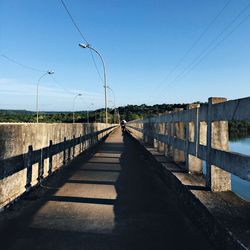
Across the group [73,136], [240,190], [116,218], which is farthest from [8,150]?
[73,136]

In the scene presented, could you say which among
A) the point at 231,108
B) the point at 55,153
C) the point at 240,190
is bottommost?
the point at 240,190

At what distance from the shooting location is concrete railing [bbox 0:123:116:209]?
20.6 feet

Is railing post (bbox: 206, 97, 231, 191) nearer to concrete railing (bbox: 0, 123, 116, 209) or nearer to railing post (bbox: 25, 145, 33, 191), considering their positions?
concrete railing (bbox: 0, 123, 116, 209)

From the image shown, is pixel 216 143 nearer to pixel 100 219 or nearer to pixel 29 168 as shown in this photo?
pixel 100 219

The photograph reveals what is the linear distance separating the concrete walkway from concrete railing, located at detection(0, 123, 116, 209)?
0.28 meters

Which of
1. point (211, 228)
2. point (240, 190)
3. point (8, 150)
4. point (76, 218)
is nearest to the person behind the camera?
point (211, 228)

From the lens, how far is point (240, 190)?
10.1 m

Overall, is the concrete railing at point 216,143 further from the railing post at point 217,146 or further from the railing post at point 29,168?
the railing post at point 29,168

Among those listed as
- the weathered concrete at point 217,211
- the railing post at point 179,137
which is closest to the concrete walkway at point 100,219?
the weathered concrete at point 217,211

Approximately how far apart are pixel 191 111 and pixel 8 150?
3223 millimetres

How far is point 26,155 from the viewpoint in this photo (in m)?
7.43

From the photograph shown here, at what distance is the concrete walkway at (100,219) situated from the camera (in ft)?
14.5

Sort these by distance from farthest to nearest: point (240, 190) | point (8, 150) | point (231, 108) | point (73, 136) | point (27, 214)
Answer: point (73, 136)
point (240, 190)
point (8, 150)
point (27, 214)
point (231, 108)

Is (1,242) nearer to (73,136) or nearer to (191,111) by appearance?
(191,111)
